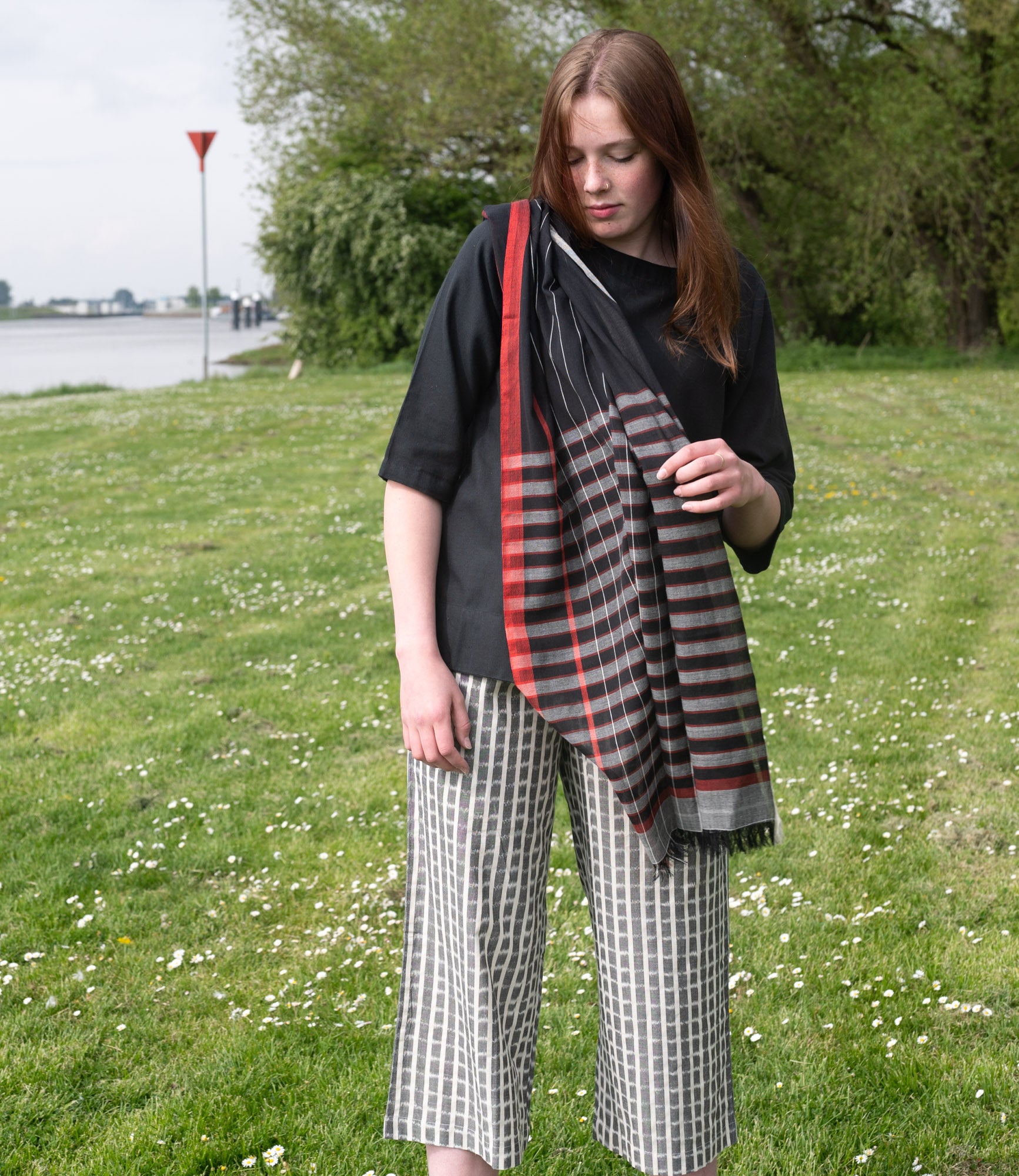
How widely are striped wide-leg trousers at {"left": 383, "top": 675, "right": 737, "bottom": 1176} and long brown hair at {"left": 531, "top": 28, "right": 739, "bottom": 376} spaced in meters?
0.67

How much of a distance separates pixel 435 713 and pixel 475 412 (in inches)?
19.2

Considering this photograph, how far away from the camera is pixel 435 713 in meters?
1.78

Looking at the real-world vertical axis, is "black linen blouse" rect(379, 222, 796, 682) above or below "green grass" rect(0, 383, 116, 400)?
above

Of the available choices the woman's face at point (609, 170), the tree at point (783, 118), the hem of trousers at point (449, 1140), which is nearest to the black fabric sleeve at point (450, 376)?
the woman's face at point (609, 170)

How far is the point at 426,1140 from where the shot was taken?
198 centimetres

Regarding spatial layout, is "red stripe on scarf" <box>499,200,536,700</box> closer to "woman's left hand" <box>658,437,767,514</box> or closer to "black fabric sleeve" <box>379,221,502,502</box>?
"black fabric sleeve" <box>379,221,502,502</box>

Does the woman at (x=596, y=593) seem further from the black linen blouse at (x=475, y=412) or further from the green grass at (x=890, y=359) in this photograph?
the green grass at (x=890, y=359)

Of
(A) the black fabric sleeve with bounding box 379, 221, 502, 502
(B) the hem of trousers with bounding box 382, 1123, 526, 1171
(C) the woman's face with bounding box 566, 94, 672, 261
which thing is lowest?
(B) the hem of trousers with bounding box 382, 1123, 526, 1171

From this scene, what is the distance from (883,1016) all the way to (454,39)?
25261 millimetres

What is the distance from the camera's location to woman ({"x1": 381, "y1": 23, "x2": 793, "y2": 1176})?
175 centimetres

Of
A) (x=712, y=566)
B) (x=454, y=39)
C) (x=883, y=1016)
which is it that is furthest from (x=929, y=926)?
(x=454, y=39)

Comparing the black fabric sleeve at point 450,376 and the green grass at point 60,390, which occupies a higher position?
the black fabric sleeve at point 450,376

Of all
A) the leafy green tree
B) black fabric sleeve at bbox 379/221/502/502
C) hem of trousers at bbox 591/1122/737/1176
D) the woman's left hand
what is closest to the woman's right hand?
black fabric sleeve at bbox 379/221/502/502

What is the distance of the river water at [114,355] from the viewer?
94.4 feet
